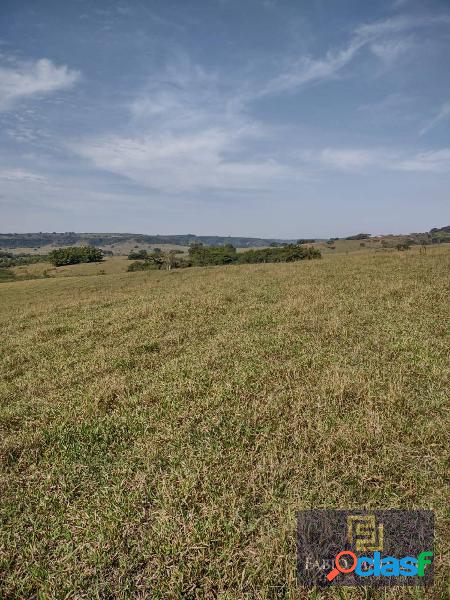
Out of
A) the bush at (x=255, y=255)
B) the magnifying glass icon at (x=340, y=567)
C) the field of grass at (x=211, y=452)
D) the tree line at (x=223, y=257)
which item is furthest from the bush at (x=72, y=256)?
the magnifying glass icon at (x=340, y=567)

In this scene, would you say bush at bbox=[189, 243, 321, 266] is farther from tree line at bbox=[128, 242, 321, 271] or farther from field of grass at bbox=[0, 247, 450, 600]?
field of grass at bbox=[0, 247, 450, 600]

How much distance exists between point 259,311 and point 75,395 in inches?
290

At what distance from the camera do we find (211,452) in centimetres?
470

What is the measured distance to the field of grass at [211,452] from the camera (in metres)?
3.23

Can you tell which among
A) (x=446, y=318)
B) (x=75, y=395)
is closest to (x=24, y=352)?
(x=75, y=395)

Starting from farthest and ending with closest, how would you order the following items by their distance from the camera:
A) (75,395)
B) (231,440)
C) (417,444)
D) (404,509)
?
1. (75,395)
2. (231,440)
3. (417,444)
4. (404,509)

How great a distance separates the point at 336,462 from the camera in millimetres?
4363

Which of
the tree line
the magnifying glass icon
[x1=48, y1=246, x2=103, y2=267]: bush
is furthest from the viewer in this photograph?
[x1=48, y1=246, x2=103, y2=267]: bush

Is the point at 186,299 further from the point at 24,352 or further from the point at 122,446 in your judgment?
the point at 122,446

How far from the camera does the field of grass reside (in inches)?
127

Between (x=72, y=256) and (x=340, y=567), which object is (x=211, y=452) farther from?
(x=72, y=256)

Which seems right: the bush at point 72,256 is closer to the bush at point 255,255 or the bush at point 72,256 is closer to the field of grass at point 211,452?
the bush at point 255,255

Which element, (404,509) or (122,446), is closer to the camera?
(404,509)

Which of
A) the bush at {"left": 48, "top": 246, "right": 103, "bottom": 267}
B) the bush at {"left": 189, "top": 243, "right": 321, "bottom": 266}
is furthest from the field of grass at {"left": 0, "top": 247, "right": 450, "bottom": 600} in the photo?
the bush at {"left": 48, "top": 246, "right": 103, "bottom": 267}
